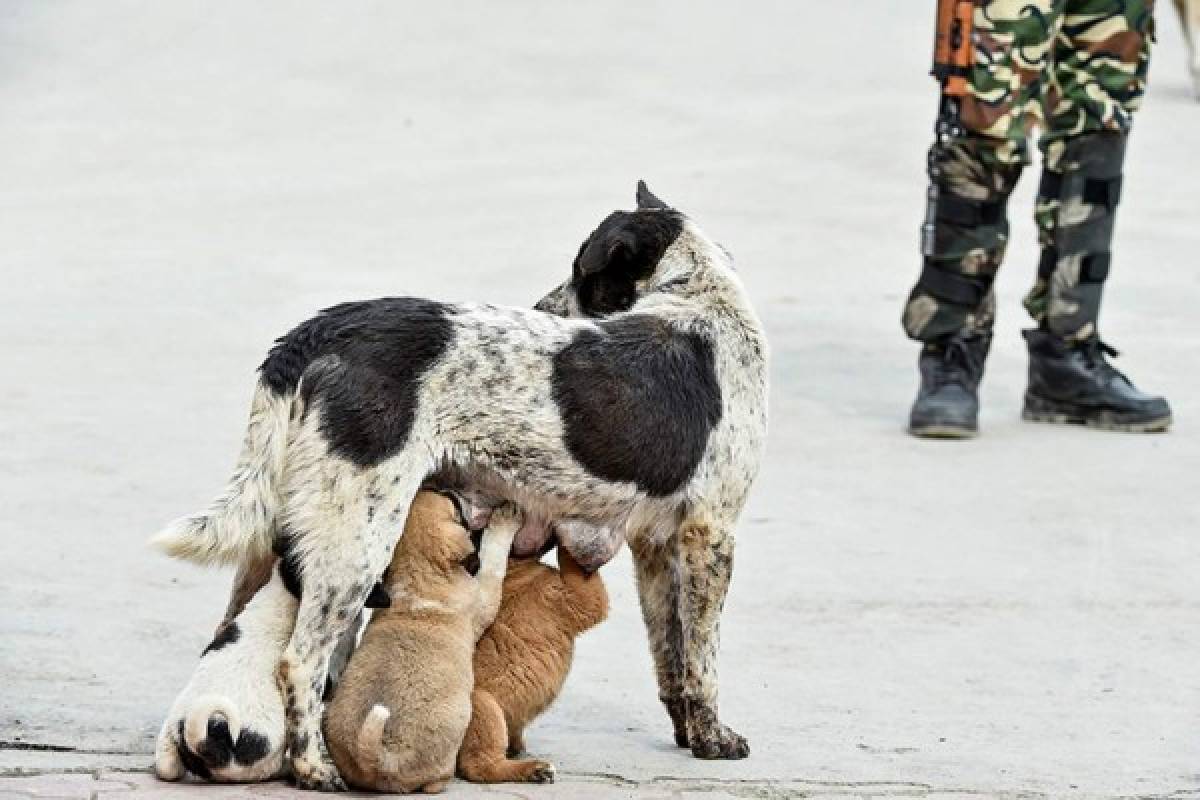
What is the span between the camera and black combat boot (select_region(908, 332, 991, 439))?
7.72m

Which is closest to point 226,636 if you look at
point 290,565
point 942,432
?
point 290,565

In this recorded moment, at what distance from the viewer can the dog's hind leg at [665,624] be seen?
4.99m

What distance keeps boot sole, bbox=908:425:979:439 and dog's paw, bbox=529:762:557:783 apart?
3415 millimetres

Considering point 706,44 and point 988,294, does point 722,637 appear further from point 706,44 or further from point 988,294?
point 706,44

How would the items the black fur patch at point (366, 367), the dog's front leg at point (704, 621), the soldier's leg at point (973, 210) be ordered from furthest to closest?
1. the soldier's leg at point (973, 210)
2. the dog's front leg at point (704, 621)
3. the black fur patch at point (366, 367)

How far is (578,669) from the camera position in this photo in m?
5.56

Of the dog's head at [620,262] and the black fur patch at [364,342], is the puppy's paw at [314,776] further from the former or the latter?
the dog's head at [620,262]

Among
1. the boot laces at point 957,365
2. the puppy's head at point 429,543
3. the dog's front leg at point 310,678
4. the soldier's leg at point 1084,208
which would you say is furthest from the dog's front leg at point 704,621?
the soldier's leg at point 1084,208

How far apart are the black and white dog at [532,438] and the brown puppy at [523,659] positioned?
18 centimetres

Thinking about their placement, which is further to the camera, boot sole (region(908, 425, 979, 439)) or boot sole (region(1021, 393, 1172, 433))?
boot sole (region(1021, 393, 1172, 433))

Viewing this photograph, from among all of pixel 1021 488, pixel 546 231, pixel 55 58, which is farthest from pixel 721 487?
pixel 55 58

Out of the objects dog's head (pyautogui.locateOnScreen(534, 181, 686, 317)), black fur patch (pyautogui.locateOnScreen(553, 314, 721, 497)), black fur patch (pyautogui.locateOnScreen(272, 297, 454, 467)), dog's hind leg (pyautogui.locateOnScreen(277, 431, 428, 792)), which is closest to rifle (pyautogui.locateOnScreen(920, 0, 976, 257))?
dog's head (pyautogui.locateOnScreen(534, 181, 686, 317))

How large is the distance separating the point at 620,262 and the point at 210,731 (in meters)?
1.38

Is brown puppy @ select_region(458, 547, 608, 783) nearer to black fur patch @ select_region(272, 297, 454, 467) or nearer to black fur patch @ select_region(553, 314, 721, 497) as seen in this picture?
black fur patch @ select_region(553, 314, 721, 497)
